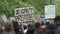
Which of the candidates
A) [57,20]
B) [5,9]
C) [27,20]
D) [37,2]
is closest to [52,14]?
[27,20]

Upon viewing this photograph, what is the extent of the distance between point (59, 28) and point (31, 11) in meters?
4.71

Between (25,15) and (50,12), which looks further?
(25,15)

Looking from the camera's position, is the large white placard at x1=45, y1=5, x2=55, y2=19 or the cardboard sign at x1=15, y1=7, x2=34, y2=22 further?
the cardboard sign at x1=15, y1=7, x2=34, y2=22

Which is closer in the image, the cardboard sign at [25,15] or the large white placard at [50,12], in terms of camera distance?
the large white placard at [50,12]

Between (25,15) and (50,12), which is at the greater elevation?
(50,12)

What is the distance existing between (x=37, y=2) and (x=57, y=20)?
84.9ft

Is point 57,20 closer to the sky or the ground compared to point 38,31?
closer to the sky

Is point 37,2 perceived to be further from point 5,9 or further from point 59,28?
point 59,28

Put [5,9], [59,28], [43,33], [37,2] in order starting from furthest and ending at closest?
[37,2]
[5,9]
[43,33]
[59,28]

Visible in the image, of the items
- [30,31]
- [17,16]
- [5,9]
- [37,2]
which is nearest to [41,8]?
[37,2]

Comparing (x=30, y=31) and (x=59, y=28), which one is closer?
(x=59, y=28)

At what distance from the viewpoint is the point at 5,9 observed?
28297 mm

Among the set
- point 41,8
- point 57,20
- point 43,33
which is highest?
point 57,20

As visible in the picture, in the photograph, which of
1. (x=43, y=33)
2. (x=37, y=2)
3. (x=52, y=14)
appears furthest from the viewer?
(x=37, y=2)
